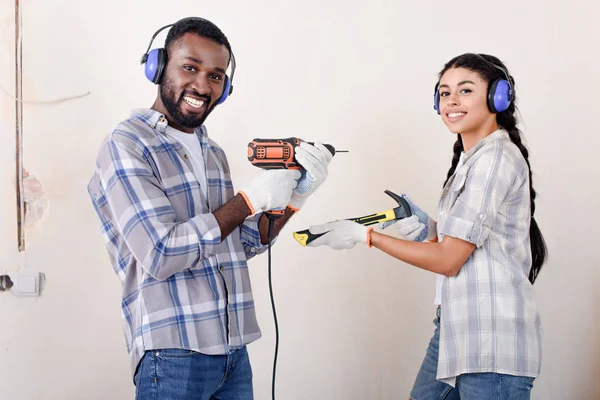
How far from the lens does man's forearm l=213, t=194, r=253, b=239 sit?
1.20m

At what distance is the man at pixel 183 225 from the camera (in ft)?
3.84

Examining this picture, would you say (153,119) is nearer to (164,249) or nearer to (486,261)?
(164,249)

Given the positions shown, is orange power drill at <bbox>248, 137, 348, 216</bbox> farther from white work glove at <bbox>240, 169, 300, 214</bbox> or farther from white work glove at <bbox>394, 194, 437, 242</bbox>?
white work glove at <bbox>394, 194, 437, 242</bbox>

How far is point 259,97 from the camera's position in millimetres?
2104

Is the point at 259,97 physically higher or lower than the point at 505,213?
higher

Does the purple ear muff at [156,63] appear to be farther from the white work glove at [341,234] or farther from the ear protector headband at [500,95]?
the ear protector headband at [500,95]

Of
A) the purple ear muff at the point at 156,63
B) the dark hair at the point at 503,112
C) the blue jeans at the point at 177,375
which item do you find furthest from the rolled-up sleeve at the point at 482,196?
the purple ear muff at the point at 156,63

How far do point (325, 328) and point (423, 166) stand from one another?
30.2 inches

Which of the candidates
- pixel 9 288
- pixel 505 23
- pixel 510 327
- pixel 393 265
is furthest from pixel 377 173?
pixel 9 288

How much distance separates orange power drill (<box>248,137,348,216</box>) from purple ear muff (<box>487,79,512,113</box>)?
1.80 ft

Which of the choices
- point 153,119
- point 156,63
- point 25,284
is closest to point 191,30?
point 156,63

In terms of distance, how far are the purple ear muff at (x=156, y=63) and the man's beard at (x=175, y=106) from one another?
0.07 feet

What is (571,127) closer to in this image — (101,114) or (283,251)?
(283,251)

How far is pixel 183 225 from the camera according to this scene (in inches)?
46.2
